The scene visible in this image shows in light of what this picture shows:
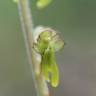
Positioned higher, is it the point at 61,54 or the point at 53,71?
the point at 61,54

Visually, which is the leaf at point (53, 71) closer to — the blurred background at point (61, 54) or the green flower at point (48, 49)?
the green flower at point (48, 49)

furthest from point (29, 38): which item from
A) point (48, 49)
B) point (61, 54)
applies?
point (61, 54)

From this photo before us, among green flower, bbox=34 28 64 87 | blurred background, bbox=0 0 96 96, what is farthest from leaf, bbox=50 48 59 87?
blurred background, bbox=0 0 96 96

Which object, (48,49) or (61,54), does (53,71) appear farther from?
(61,54)

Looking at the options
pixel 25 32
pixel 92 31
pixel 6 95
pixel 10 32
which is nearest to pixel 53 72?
pixel 25 32

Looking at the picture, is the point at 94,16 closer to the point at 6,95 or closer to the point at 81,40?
the point at 81,40
